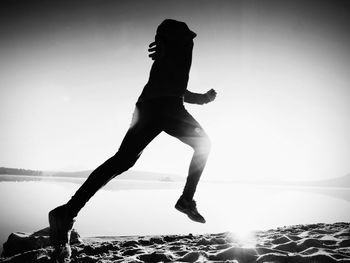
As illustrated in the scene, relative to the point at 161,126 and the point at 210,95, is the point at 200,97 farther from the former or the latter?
the point at 161,126

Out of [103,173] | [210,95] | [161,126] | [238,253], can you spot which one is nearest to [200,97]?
[210,95]

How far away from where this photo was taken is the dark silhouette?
2635mm

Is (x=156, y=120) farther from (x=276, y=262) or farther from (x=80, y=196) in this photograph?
(x=276, y=262)

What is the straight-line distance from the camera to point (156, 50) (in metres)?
3.02

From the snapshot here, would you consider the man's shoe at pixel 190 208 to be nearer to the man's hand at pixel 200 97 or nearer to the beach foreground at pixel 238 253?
the beach foreground at pixel 238 253

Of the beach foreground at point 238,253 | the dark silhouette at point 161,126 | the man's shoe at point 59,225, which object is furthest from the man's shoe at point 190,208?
the man's shoe at point 59,225

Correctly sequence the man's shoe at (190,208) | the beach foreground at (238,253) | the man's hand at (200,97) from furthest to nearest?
the man's hand at (200,97) → the beach foreground at (238,253) → the man's shoe at (190,208)

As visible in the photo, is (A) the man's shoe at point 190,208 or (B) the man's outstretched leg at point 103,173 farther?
(A) the man's shoe at point 190,208

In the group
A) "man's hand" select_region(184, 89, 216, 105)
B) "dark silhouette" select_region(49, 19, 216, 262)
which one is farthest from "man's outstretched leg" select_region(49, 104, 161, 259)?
"man's hand" select_region(184, 89, 216, 105)

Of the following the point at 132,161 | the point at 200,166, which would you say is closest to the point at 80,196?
the point at 132,161

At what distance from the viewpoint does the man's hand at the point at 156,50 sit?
115 inches

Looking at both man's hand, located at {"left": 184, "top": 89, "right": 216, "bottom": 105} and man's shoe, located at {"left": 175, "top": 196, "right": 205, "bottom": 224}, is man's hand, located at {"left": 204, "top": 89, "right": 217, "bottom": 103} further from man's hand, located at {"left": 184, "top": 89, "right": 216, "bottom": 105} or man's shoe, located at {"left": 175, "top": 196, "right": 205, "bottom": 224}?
man's shoe, located at {"left": 175, "top": 196, "right": 205, "bottom": 224}

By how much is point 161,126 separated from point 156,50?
3.20ft

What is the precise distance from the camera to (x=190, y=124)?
2854mm
